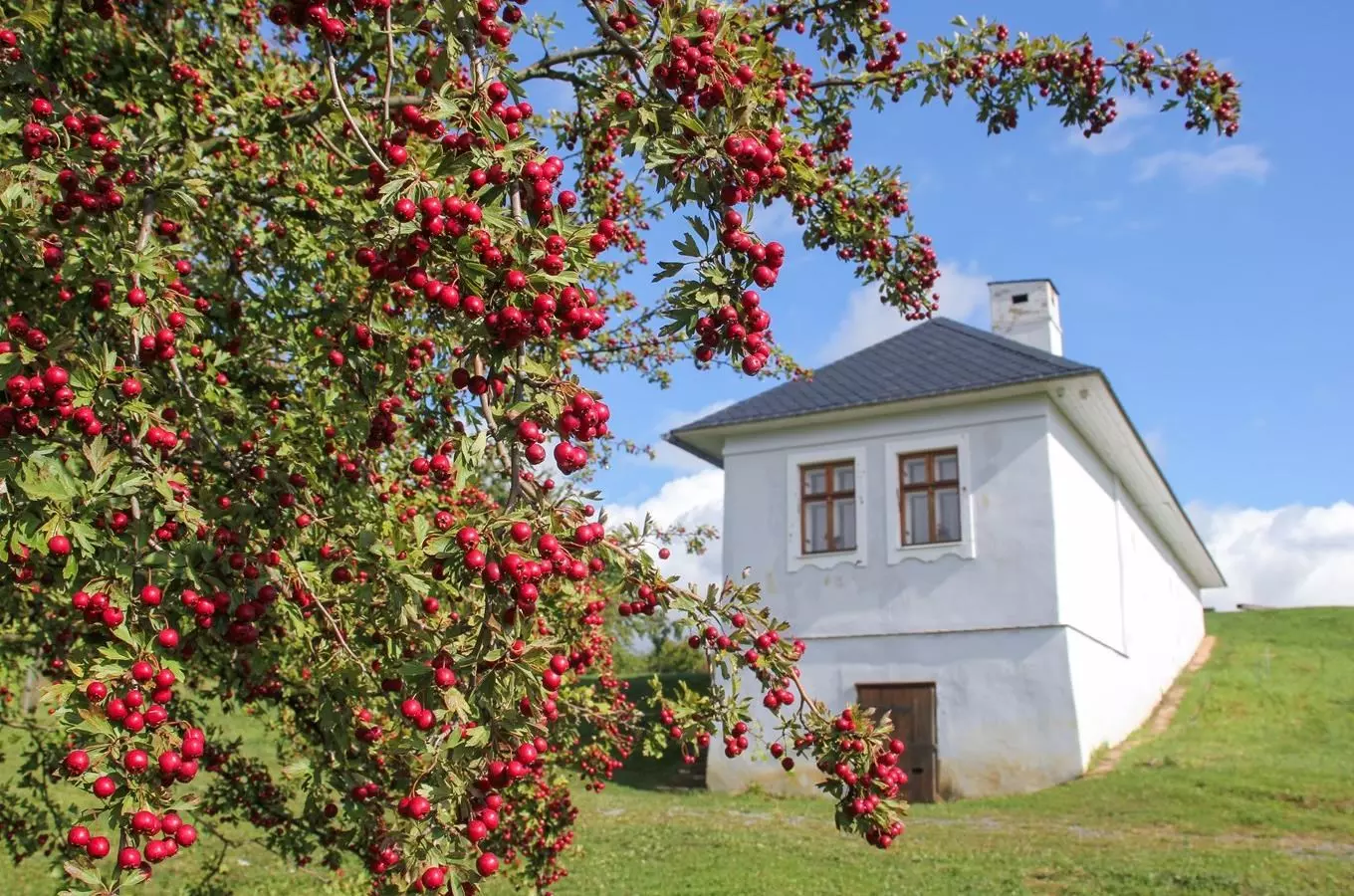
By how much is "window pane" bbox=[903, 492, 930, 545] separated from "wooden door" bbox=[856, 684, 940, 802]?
2033mm

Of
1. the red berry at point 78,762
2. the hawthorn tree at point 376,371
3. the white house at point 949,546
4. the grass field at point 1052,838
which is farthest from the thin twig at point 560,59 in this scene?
the white house at point 949,546

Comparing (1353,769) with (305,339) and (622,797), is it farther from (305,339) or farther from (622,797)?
(305,339)

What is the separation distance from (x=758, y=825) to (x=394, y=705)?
944 cm

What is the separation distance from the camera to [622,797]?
15094 mm

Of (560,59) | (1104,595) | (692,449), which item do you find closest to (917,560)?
(1104,595)

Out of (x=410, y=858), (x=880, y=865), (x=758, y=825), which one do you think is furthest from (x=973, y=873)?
(x=410, y=858)

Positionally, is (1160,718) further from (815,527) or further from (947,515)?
(815,527)

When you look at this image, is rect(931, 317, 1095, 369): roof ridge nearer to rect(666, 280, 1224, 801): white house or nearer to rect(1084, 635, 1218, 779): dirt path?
rect(666, 280, 1224, 801): white house

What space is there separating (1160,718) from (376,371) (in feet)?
61.1

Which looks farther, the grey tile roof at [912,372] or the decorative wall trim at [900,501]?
the grey tile roof at [912,372]

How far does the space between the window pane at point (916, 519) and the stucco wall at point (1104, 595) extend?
5.83 ft

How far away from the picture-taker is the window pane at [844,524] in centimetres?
1583

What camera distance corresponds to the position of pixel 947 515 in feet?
50.1

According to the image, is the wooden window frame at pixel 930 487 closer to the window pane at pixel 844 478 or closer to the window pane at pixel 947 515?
the window pane at pixel 947 515
